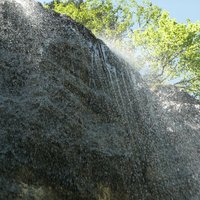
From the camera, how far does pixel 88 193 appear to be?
23.0 feet

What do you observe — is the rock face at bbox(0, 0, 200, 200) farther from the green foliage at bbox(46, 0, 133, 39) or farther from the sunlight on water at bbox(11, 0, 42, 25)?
the green foliage at bbox(46, 0, 133, 39)

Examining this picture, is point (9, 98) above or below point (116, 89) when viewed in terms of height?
below

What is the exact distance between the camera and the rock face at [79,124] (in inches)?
267

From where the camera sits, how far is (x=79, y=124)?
8.09 m

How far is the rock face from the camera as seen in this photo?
6.79 meters

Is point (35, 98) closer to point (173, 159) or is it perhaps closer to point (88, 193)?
point (88, 193)

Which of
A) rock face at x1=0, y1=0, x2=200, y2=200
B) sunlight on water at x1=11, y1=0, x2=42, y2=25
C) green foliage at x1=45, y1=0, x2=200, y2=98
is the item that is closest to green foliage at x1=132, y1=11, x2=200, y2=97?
green foliage at x1=45, y1=0, x2=200, y2=98

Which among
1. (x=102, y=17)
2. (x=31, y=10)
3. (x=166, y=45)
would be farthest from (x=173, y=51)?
(x=31, y=10)

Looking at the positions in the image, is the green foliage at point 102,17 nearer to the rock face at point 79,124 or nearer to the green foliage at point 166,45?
the green foliage at point 166,45

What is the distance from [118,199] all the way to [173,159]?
3.40 m

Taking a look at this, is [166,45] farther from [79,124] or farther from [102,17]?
[79,124]

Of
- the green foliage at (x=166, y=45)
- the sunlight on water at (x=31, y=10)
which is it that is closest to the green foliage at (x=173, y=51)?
the green foliage at (x=166, y=45)

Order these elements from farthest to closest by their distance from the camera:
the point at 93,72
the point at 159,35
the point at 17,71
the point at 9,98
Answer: the point at 159,35 → the point at 93,72 → the point at 17,71 → the point at 9,98

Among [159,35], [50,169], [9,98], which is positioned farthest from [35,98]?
[159,35]
